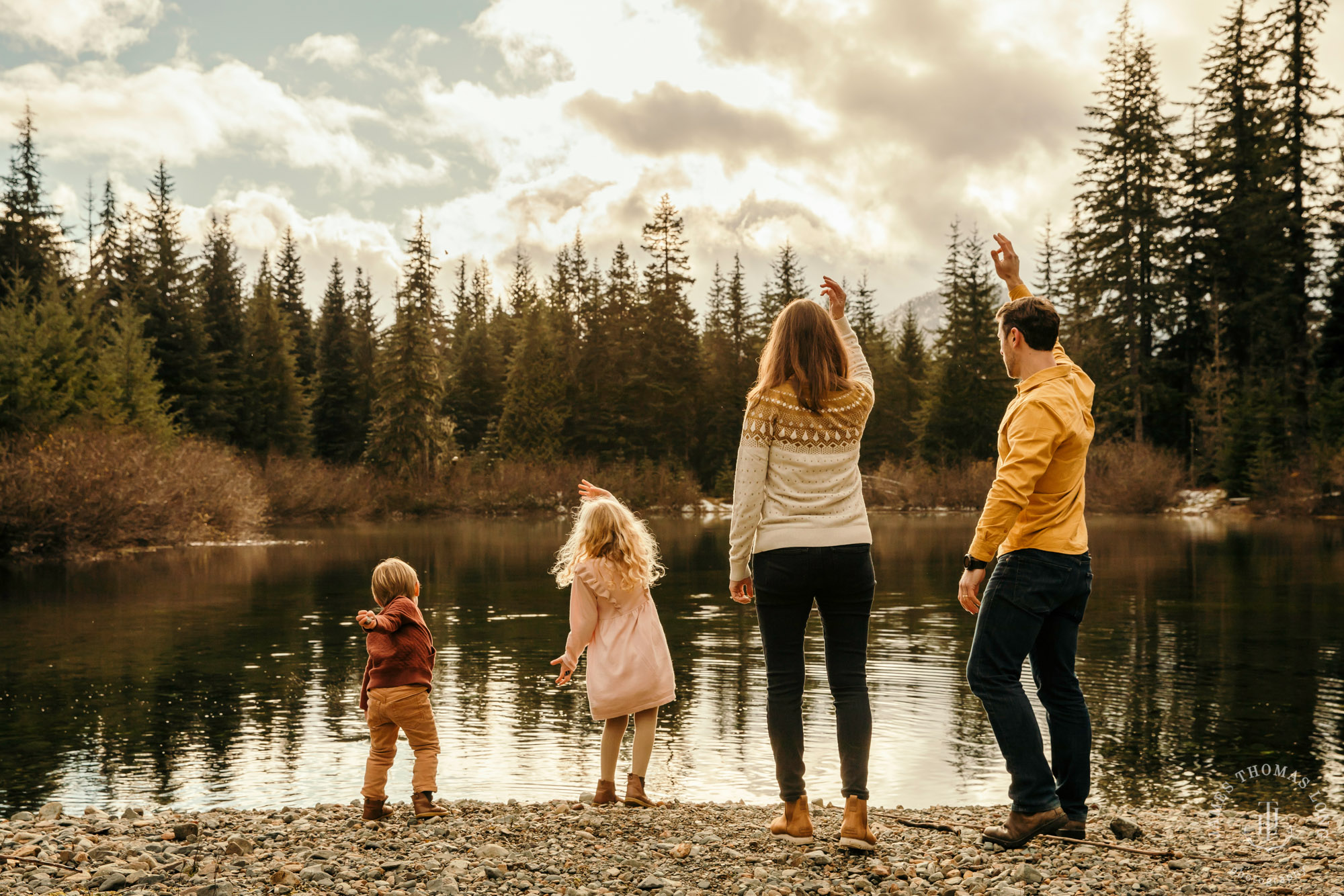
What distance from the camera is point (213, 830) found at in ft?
17.4

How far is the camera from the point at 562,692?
10.2 metres

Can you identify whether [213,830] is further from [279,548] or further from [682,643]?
[279,548]

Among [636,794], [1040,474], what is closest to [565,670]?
[636,794]

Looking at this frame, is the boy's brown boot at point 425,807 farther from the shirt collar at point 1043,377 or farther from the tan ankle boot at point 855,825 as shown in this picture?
the shirt collar at point 1043,377

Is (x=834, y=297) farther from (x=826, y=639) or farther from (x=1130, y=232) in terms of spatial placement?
(x=1130, y=232)

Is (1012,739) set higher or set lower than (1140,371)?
lower

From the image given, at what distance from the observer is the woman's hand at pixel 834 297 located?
4.64 m

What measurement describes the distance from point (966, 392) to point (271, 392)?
35.6 meters

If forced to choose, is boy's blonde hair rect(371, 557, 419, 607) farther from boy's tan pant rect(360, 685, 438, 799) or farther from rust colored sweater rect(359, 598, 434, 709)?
boy's tan pant rect(360, 685, 438, 799)

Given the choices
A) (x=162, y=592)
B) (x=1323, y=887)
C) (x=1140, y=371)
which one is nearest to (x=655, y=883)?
(x=1323, y=887)

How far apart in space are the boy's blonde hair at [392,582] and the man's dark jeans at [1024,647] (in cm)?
278

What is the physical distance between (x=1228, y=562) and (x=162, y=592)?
1994 centimetres

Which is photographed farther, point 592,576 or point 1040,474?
point 592,576

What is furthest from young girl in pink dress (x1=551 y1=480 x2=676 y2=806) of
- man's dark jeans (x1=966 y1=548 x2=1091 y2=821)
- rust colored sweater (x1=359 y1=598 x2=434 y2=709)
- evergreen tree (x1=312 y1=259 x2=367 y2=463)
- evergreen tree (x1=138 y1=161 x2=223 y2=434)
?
evergreen tree (x1=312 y1=259 x2=367 y2=463)
